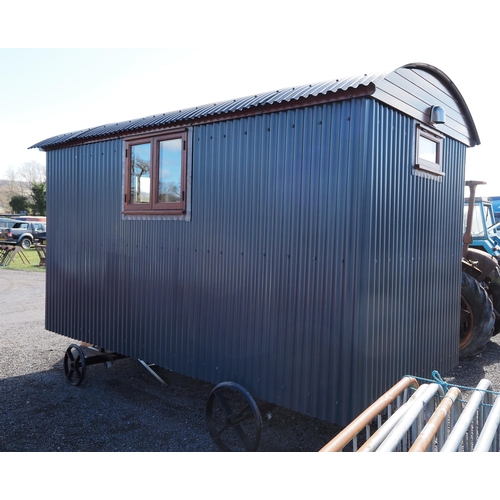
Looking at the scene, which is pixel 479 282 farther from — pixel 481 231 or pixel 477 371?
pixel 481 231

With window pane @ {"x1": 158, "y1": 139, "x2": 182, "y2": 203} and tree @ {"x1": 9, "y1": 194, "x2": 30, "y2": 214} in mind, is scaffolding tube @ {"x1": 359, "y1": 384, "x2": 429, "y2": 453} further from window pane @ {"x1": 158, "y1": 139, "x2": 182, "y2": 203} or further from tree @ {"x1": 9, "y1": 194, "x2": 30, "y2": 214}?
tree @ {"x1": 9, "y1": 194, "x2": 30, "y2": 214}

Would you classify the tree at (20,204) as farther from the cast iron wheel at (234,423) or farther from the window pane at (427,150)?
the window pane at (427,150)

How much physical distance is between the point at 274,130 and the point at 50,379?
15.9 ft

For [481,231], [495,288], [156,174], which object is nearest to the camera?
[156,174]

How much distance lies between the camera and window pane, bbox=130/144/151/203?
5.72m

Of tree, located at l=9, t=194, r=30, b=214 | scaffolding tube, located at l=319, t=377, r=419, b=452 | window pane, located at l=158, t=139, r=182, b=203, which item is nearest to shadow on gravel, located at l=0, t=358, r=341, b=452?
scaffolding tube, located at l=319, t=377, r=419, b=452

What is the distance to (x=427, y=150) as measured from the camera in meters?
5.17

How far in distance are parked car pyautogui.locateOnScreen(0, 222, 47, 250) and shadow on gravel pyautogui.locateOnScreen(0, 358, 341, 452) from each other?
2551cm

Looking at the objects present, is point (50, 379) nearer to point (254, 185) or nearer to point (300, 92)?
point (254, 185)

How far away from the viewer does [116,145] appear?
614 centimetres

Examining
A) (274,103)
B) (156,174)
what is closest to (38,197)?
(156,174)

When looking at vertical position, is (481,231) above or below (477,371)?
above

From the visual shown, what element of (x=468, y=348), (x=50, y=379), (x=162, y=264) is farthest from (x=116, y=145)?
(x=468, y=348)

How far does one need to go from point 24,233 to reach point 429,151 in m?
29.8
